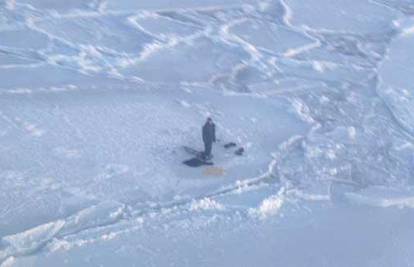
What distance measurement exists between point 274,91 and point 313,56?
120 cm

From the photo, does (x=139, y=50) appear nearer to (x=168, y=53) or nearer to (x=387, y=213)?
(x=168, y=53)

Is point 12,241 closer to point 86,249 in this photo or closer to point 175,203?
point 86,249

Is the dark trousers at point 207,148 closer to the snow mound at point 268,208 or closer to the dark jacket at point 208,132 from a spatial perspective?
the dark jacket at point 208,132

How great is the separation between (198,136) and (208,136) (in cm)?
38

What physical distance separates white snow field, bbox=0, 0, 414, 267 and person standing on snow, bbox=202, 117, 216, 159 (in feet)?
0.33

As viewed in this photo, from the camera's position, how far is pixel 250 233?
482 cm

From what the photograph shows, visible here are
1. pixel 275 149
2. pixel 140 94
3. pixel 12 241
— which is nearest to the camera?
pixel 12 241

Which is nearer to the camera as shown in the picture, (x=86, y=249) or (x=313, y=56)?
(x=86, y=249)

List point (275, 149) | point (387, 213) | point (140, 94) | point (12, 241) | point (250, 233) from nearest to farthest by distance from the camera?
point (12, 241)
point (250, 233)
point (387, 213)
point (275, 149)
point (140, 94)

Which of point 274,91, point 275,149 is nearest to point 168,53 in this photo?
point 274,91

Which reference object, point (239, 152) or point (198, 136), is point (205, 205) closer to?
point (239, 152)

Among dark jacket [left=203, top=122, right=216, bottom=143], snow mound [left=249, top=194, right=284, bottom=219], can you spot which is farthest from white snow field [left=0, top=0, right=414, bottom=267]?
dark jacket [left=203, top=122, right=216, bottom=143]

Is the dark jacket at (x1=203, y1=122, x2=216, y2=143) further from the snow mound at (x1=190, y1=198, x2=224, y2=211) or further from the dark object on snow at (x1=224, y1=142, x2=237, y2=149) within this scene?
the snow mound at (x1=190, y1=198, x2=224, y2=211)

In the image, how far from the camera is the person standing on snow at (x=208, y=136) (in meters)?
5.52
